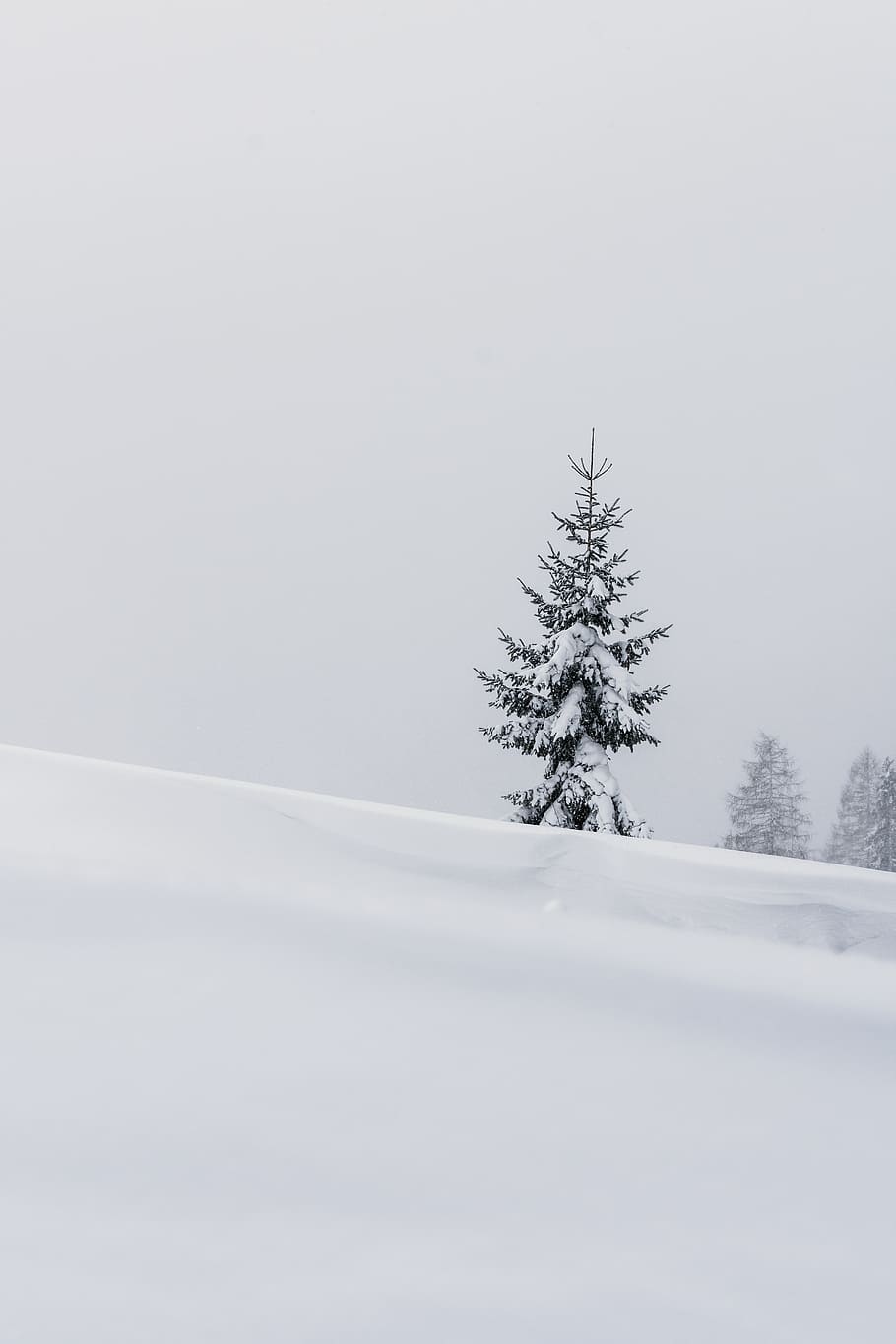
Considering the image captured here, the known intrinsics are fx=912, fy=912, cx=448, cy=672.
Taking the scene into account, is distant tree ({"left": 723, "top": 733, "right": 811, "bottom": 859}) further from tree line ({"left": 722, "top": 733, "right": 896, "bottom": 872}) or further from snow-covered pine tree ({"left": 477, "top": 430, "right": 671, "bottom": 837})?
snow-covered pine tree ({"left": 477, "top": 430, "right": 671, "bottom": 837})

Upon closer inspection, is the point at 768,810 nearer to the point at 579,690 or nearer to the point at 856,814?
the point at 856,814

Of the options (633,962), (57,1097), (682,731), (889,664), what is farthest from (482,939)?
(889,664)

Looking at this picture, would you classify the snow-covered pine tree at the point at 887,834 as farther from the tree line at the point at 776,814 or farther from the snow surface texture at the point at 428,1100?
the snow surface texture at the point at 428,1100

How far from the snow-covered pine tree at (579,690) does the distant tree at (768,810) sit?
1829 cm

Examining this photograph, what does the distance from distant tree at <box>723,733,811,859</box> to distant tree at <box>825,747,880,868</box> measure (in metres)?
8.06

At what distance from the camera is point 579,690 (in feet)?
37.8

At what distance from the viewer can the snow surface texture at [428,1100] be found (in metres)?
0.57

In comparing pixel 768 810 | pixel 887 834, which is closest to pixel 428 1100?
pixel 768 810

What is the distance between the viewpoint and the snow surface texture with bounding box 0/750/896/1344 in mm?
567

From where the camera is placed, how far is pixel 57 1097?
0.68 m

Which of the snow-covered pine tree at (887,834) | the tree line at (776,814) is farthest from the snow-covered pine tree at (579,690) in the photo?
the snow-covered pine tree at (887,834)

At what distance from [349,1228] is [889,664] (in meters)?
218

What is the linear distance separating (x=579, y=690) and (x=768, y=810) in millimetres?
19710

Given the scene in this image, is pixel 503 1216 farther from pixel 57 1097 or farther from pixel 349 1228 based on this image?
pixel 57 1097
